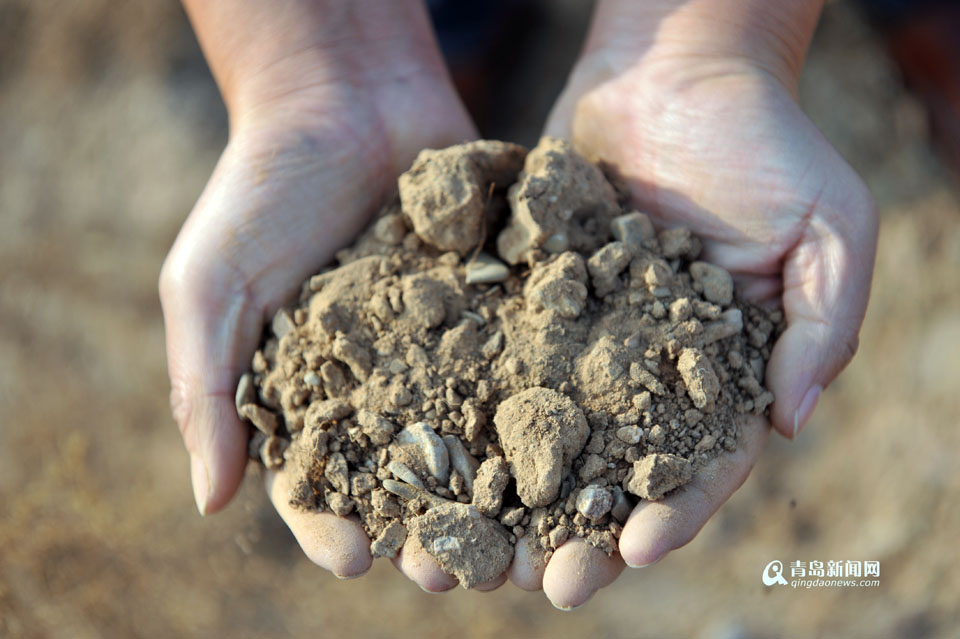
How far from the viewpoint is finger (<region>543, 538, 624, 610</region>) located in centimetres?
130

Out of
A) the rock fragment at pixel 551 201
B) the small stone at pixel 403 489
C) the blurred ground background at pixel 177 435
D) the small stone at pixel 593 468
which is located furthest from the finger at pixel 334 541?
the blurred ground background at pixel 177 435

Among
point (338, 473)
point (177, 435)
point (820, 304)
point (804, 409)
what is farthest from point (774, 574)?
point (177, 435)

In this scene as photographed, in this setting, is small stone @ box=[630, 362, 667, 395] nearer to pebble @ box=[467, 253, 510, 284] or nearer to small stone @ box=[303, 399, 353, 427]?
pebble @ box=[467, 253, 510, 284]

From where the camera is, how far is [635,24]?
1971 mm

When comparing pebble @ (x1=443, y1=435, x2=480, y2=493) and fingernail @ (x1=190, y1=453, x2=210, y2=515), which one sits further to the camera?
fingernail @ (x1=190, y1=453, x2=210, y2=515)

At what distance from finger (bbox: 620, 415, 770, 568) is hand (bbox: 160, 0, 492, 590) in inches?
14.4

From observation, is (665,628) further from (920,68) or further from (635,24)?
(920,68)

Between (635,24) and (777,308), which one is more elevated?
(635,24)

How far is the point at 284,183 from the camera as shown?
170 centimetres

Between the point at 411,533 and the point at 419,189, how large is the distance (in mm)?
732

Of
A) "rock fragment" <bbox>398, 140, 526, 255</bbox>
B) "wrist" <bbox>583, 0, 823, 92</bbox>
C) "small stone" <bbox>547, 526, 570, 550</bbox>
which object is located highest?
"wrist" <bbox>583, 0, 823, 92</bbox>

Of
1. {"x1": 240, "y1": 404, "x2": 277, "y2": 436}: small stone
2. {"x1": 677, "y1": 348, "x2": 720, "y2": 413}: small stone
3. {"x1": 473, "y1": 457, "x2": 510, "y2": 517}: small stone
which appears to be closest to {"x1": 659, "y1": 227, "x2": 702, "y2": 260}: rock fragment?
{"x1": 677, "y1": 348, "x2": 720, "y2": 413}: small stone

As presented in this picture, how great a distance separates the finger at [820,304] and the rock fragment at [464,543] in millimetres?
650

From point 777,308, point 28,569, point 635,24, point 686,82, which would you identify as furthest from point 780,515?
point 28,569
